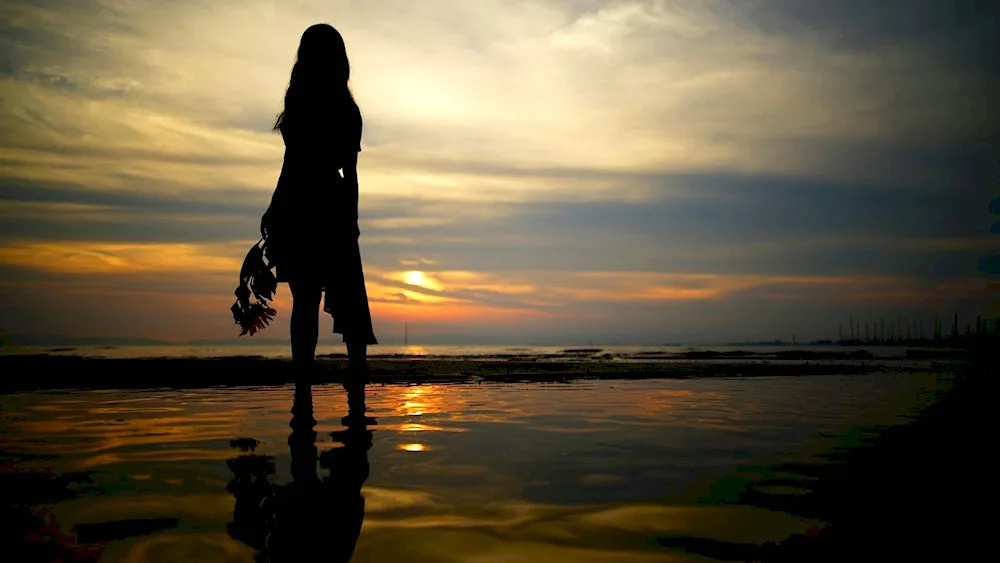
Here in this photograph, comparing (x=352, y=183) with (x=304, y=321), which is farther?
(x=352, y=183)

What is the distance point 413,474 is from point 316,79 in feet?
14.1

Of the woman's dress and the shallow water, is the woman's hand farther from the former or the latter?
the shallow water

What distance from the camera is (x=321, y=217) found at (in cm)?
583

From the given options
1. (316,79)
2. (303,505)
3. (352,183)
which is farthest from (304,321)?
(303,505)

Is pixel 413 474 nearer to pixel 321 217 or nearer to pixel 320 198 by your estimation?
pixel 321 217

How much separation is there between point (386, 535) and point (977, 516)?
2.01 metres

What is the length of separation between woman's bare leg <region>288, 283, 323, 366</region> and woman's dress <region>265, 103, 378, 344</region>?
0.22 ft

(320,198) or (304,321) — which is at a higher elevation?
(320,198)

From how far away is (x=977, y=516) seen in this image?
2.17 meters

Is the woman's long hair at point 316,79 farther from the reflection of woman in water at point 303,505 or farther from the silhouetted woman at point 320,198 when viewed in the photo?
the reflection of woman in water at point 303,505

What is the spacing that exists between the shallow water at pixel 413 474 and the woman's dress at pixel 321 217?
1108 mm

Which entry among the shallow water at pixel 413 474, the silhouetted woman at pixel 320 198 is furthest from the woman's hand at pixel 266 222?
the shallow water at pixel 413 474

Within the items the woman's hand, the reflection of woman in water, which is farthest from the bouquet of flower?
the reflection of woman in water

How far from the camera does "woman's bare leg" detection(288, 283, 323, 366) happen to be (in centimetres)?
555
